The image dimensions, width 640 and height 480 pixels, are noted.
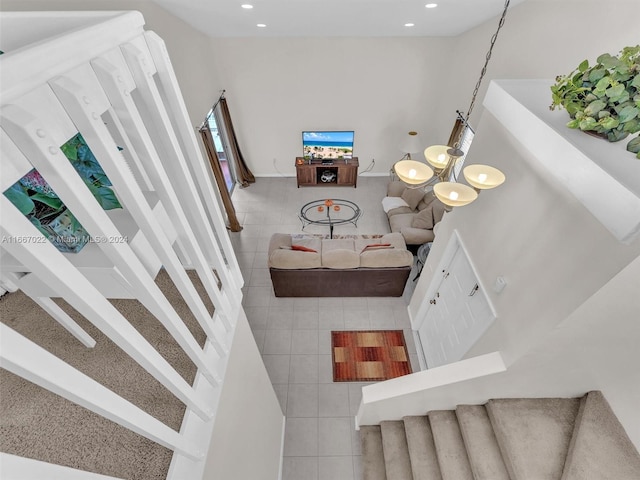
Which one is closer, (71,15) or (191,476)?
(71,15)

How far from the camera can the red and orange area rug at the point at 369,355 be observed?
12.0 ft

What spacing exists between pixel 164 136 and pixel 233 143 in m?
5.64

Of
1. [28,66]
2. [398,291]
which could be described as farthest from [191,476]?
[398,291]

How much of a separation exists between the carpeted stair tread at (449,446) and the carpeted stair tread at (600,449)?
0.69 meters

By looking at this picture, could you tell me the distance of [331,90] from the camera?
585 cm

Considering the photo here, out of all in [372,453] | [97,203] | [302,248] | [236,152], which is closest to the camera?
[97,203]

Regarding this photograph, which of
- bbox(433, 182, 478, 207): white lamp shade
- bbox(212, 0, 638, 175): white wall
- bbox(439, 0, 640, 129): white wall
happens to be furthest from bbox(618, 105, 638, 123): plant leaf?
bbox(212, 0, 638, 175): white wall

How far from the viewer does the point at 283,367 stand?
3707mm

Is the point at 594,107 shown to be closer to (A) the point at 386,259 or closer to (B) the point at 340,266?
(A) the point at 386,259

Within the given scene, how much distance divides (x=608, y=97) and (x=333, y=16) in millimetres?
3064

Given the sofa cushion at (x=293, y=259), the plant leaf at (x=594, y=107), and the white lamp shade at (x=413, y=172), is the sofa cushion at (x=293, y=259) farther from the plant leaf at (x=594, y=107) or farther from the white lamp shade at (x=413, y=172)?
the plant leaf at (x=594, y=107)

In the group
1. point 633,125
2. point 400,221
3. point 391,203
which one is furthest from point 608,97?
point 391,203

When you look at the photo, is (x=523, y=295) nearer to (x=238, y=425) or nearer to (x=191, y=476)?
(x=238, y=425)

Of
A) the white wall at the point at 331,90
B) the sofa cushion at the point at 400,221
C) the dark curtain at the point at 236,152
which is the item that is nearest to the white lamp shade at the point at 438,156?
the sofa cushion at the point at 400,221
